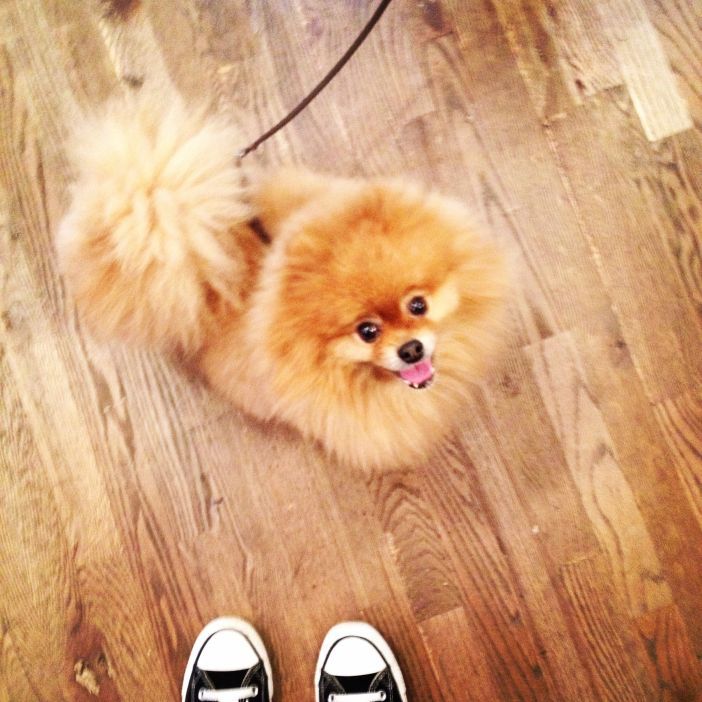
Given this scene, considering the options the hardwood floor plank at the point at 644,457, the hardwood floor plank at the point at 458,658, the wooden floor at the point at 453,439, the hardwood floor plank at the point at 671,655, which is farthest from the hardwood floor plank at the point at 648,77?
the hardwood floor plank at the point at 458,658

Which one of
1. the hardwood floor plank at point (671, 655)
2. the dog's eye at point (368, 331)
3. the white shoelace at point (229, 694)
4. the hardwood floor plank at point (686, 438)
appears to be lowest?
the hardwood floor plank at point (671, 655)

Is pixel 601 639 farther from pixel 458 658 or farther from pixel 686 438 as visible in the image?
pixel 686 438

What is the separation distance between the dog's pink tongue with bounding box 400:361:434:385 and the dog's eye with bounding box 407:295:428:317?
11 centimetres

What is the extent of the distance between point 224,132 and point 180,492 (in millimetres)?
803

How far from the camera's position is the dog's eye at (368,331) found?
3.13 feet

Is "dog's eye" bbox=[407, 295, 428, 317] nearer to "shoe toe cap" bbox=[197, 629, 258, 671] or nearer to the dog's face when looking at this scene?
the dog's face

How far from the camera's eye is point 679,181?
1.35 m

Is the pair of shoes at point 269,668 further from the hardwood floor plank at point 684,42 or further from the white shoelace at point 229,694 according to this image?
the hardwood floor plank at point 684,42

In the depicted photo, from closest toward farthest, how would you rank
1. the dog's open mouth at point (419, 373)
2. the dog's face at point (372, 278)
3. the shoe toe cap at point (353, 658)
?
the dog's face at point (372, 278), the dog's open mouth at point (419, 373), the shoe toe cap at point (353, 658)

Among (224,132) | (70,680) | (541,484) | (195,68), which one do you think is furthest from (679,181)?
(70,680)

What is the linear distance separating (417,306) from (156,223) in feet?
1.54

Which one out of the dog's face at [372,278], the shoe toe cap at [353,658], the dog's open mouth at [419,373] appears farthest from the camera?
the shoe toe cap at [353,658]

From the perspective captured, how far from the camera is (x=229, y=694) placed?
129 centimetres

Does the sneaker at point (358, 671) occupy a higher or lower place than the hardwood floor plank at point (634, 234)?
lower
